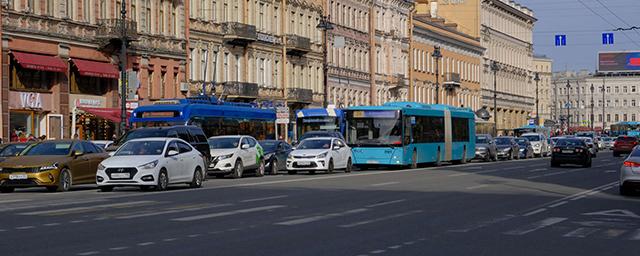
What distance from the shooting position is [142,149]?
101 feet

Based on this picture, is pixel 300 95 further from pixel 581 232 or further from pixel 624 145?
pixel 581 232

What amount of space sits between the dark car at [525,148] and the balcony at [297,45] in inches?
618

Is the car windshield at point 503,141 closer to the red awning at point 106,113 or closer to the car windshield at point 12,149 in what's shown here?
the red awning at point 106,113

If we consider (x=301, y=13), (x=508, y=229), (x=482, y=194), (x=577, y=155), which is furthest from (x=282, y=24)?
(x=508, y=229)

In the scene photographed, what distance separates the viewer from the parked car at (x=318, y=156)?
1747 inches

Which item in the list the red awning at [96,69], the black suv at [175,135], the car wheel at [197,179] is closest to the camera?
the car wheel at [197,179]

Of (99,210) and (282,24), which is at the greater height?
(282,24)

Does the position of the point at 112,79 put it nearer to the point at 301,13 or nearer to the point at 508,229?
the point at 301,13

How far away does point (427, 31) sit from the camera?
11175 cm

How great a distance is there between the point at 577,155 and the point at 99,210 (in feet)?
117

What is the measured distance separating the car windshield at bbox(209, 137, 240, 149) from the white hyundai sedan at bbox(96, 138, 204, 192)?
8.42 metres

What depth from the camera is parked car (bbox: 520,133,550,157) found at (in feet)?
271

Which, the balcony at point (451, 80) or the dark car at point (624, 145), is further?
the balcony at point (451, 80)

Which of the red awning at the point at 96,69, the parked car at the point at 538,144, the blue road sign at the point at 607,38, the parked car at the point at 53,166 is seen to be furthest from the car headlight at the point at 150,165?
the parked car at the point at 538,144
